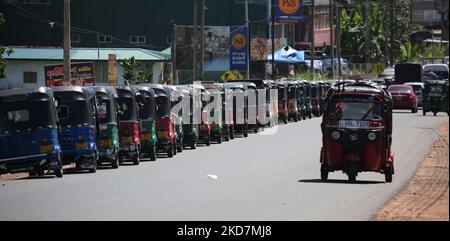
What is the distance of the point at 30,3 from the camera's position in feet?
300

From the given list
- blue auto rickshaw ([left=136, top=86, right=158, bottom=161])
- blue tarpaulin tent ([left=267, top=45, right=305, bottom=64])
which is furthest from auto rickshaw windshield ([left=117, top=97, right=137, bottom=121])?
blue tarpaulin tent ([left=267, top=45, right=305, bottom=64])

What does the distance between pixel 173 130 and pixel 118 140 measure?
4469 mm

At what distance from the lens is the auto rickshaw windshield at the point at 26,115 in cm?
3056

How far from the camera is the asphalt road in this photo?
19938mm

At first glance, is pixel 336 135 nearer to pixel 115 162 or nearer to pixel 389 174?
pixel 389 174

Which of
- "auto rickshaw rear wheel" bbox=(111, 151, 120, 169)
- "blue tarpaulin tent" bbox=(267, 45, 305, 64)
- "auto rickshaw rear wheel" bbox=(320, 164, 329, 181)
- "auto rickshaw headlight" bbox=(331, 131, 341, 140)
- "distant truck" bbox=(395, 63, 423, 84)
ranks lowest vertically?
"auto rickshaw rear wheel" bbox=(111, 151, 120, 169)

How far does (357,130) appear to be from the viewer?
1043 inches

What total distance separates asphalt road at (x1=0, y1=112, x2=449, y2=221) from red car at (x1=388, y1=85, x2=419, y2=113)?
32.1 m

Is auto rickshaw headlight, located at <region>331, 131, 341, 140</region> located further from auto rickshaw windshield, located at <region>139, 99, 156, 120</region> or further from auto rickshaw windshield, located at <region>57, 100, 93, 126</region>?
auto rickshaw windshield, located at <region>139, 99, 156, 120</region>

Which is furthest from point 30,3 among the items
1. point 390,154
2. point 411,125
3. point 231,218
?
point 231,218

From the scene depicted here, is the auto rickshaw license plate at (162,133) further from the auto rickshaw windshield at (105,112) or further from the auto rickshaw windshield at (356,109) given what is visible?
the auto rickshaw windshield at (356,109)

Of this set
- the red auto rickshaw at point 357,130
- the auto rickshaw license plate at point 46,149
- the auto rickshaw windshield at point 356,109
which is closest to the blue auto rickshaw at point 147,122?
the auto rickshaw license plate at point 46,149

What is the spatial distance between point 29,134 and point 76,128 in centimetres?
225

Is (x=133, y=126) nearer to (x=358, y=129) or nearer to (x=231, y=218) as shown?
(x=358, y=129)
